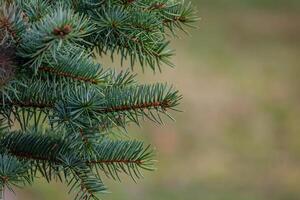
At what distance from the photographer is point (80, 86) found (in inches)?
52.2

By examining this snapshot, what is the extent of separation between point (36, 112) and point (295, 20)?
338 inches

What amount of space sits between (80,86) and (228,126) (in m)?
5.62

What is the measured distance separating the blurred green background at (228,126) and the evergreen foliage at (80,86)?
3.22 meters

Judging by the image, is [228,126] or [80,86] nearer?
[80,86]

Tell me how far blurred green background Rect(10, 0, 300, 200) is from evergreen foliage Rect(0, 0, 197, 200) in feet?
10.6

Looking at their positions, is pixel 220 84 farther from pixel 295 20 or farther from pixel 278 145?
pixel 295 20

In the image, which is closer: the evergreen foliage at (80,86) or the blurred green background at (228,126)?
the evergreen foliage at (80,86)

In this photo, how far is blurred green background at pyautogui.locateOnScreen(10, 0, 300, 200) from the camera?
5.91 meters

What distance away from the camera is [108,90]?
1.38 meters

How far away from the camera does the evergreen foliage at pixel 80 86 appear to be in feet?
4.19

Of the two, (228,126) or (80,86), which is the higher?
(228,126)

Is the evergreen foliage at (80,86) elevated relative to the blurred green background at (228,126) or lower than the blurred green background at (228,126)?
lower

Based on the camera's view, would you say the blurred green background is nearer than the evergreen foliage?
No

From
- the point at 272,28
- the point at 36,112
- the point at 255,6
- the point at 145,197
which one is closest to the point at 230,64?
the point at 272,28
